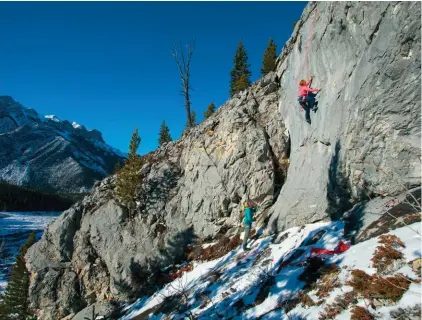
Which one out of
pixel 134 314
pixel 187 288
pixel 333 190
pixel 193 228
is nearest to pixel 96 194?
pixel 193 228

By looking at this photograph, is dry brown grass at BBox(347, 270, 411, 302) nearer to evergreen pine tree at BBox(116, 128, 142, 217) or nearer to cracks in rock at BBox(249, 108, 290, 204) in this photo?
cracks in rock at BBox(249, 108, 290, 204)

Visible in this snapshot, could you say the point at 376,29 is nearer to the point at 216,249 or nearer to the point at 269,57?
the point at 216,249

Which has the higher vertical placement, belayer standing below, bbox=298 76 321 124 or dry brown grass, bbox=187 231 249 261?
belayer standing below, bbox=298 76 321 124

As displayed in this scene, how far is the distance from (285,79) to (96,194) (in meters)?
18.7

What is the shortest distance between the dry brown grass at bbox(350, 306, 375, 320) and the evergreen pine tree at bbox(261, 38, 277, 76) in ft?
117

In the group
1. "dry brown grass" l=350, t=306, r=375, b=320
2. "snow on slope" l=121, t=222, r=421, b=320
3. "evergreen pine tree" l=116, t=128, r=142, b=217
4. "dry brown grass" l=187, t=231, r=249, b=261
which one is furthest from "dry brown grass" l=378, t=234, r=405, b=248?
"evergreen pine tree" l=116, t=128, r=142, b=217

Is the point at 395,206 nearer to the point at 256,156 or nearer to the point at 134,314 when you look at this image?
the point at 256,156

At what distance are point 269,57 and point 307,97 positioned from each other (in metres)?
27.9

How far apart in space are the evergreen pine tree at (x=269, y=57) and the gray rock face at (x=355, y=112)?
22.3 meters

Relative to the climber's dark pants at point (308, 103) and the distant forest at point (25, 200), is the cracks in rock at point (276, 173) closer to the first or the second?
the climber's dark pants at point (308, 103)

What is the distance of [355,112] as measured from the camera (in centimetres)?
1098

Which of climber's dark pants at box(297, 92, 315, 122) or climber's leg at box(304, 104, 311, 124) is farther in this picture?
climber's leg at box(304, 104, 311, 124)

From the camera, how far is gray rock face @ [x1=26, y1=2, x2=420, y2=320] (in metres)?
9.62

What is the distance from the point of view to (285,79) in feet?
64.2
